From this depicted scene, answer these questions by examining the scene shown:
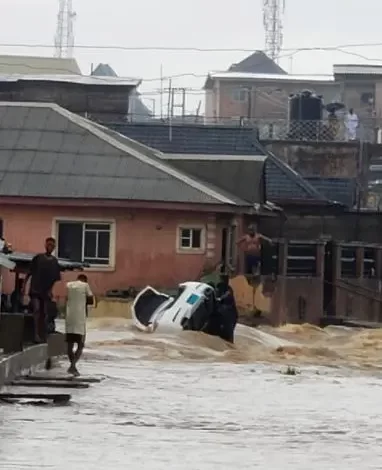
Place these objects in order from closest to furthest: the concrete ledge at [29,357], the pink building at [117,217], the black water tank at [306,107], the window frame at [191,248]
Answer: the concrete ledge at [29,357] < the pink building at [117,217] < the window frame at [191,248] < the black water tank at [306,107]

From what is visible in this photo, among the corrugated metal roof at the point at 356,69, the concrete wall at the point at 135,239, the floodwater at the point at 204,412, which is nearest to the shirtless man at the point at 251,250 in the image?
the concrete wall at the point at 135,239

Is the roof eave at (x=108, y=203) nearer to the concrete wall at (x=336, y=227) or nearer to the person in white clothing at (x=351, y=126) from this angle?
the concrete wall at (x=336, y=227)

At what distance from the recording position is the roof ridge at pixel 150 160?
116ft

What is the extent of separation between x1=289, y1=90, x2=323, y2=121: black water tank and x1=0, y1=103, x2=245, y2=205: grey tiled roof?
60.8 feet

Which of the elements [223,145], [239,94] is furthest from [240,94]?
[223,145]

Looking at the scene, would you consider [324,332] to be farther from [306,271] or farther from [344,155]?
[344,155]

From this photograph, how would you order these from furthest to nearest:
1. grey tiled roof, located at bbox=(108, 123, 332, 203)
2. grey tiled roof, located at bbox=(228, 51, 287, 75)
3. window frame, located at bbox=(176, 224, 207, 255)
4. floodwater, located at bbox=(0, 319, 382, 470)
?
grey tiled roof, located at bbox=(228, 51, 287, 75) → grey tiled roof, located at bbox=(108, 123, 332, 203) → window frame, located at bbox=(176, 224, 207, 255) → floodwater, located at bbox=(0, 319, 382, 470)

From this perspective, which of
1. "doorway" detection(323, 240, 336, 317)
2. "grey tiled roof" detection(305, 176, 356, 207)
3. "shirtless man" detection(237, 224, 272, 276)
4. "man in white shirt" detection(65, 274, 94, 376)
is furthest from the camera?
"grey tiled roof" detection(305, 176, 356, 207)

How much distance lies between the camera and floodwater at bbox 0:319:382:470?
44.1 ft

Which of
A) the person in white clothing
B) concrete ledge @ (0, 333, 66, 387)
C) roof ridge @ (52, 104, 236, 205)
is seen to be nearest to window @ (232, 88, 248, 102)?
the person in white clothing

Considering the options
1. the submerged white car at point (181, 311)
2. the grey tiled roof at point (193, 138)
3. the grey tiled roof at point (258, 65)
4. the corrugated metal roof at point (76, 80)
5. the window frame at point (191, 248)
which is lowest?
the submerged white car at point (181, 311)

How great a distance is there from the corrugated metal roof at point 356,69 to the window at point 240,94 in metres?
4.68

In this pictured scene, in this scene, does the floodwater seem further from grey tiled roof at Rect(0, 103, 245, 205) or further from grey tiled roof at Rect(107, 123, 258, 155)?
grey tiled roof at Rect(107, 123, 258, 155)

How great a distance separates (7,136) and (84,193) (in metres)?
3.33
